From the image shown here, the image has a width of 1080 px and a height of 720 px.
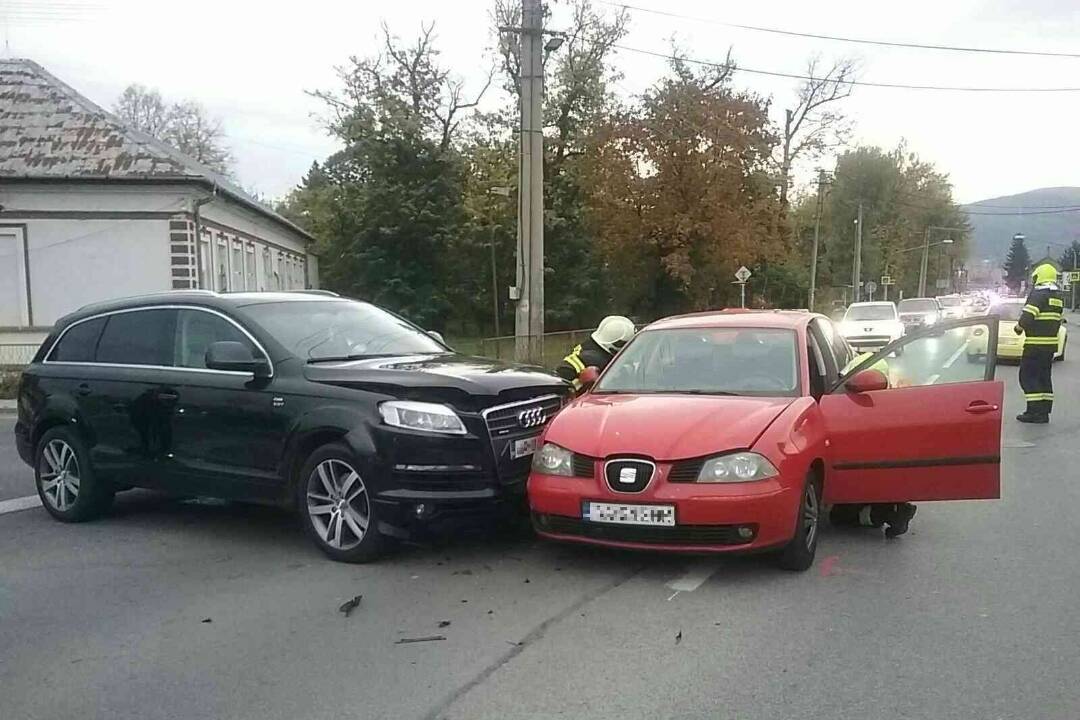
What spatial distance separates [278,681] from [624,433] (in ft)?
7.86

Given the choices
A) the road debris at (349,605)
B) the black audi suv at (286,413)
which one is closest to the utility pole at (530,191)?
the black audi suv at (286,413)

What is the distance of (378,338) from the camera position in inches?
294

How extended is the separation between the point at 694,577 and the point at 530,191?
13107 mm

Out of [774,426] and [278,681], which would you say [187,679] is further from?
[774,426]

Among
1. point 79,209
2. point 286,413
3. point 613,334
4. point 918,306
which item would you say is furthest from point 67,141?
point 918,306

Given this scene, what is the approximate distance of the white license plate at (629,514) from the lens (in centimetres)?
557

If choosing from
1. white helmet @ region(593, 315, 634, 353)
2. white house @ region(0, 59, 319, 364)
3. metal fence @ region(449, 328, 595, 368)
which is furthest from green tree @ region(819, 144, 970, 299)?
white helmet @ region(593, 315, 634, 353)

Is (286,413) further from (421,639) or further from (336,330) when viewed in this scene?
(421,639)

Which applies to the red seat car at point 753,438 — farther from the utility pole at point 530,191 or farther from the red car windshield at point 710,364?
the utility pole at point 530,191

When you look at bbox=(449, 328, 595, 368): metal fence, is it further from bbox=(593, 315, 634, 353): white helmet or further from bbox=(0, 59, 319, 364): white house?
bbox=(593, 315, 634, 353): white helmet

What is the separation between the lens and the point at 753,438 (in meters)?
5.70

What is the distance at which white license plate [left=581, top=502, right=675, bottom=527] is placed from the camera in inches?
219

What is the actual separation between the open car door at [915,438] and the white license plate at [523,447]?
6.22 feet

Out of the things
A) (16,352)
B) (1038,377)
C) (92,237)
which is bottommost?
(16,352)
